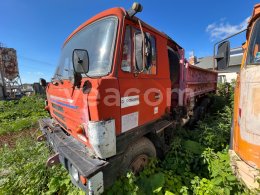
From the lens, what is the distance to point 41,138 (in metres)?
3.59

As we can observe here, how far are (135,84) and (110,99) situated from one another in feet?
1.81

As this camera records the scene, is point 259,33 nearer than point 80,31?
Yes

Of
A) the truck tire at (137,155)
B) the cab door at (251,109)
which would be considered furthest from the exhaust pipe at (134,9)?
the truck tire at (137,155)

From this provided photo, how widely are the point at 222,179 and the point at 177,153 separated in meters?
1.10

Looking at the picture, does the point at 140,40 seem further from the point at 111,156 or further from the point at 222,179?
the point at 222,179

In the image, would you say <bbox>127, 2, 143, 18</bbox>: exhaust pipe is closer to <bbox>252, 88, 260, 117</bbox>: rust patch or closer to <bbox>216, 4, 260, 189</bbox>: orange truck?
<bbox>216, 4, 260, 189</bbox>: orange truck

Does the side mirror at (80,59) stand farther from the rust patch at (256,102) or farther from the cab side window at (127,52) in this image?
the rust patch at (256,102)

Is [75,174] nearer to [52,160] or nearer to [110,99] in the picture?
[52,160]

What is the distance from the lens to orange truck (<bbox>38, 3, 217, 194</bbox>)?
1770 mm

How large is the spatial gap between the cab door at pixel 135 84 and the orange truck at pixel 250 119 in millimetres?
1275

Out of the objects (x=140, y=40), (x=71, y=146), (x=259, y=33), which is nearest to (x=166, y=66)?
(x=140, y=40)

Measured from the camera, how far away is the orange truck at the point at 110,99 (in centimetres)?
177

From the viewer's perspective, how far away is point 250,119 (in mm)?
1831

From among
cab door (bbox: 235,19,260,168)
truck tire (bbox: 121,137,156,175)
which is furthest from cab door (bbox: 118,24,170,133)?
cab door (bbox: 235,19,260,168)
